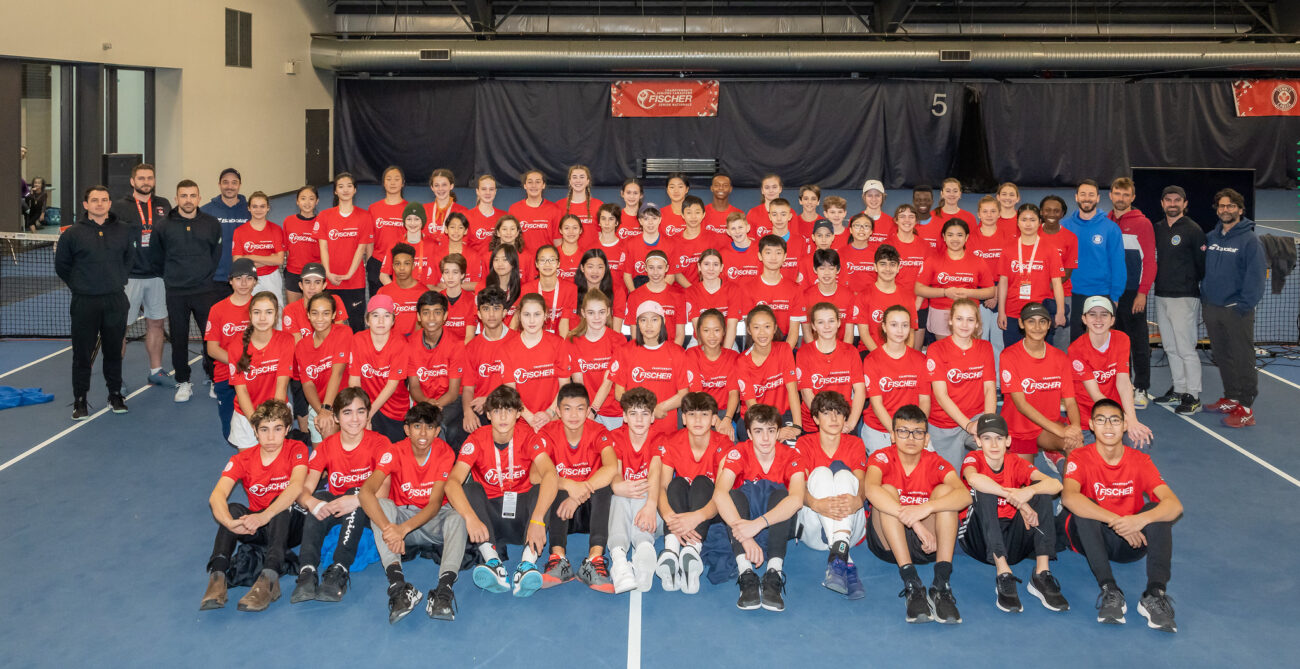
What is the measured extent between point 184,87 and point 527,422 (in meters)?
15.8

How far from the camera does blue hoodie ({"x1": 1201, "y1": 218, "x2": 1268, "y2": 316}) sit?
9.38 meters

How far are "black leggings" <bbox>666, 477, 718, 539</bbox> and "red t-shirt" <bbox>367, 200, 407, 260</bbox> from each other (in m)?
5.12

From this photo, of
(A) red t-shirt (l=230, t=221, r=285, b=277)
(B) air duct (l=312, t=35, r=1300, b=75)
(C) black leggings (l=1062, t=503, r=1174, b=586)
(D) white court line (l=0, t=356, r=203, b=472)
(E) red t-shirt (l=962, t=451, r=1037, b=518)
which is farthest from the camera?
(B) air duct (l=312, t=35, r=1300, b=75)

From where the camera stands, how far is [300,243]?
1027 cm


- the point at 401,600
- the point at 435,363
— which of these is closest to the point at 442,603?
the point at 401,600

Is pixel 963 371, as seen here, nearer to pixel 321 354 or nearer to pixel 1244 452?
pixel 1244 452

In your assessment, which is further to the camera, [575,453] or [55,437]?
[55,437]

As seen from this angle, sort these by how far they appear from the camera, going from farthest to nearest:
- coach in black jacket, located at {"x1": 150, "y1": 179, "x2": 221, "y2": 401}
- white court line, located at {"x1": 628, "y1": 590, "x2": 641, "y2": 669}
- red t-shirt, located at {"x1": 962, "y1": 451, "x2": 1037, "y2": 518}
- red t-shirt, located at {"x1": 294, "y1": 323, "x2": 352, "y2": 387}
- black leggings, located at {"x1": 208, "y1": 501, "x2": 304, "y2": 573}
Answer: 1. coach in black jacket, located at {"x1": 150, "y1": 179, "x2": 221, "y2": 401}
2. red t-shirt, located at {"x1": 294, "y1": 323, "x2": 352, "y2": 387}
3. red t-shirt, located at {"x1": 962, "y1": 451, "x2": 1037, "y2": 518}
4. black leggings, located at {"x1": 208, "y1": 501, "x2": 304, "y2": 573}
5. white court line, located at {"x1": 628, "y1": 590, "x2": 641, "y2": 669}

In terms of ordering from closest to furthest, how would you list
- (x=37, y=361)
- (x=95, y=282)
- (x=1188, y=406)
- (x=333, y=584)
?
(x=333, y=584) < (x=95, y=282) < (x=1188, y=406) < (x=37, y=361)

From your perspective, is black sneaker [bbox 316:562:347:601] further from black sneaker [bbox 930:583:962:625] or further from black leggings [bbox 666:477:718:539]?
black sneaker [bbox 930:583:962:625]

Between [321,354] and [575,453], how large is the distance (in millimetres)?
2556

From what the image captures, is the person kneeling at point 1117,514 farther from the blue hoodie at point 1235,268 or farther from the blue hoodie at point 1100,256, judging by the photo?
the blue hoodie at point 1235,268

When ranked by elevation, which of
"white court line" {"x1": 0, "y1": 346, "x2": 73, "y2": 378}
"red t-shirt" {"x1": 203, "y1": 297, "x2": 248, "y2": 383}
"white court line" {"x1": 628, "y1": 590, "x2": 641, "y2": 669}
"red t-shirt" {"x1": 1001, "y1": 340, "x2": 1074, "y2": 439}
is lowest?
"white court line" {"x1": 628, "y1": 590, "x2": 641, "y2": 669}

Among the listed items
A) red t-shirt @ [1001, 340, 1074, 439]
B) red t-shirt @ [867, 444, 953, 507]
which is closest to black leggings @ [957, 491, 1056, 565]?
red t-shirt @ [867, 444, 953, 507]
